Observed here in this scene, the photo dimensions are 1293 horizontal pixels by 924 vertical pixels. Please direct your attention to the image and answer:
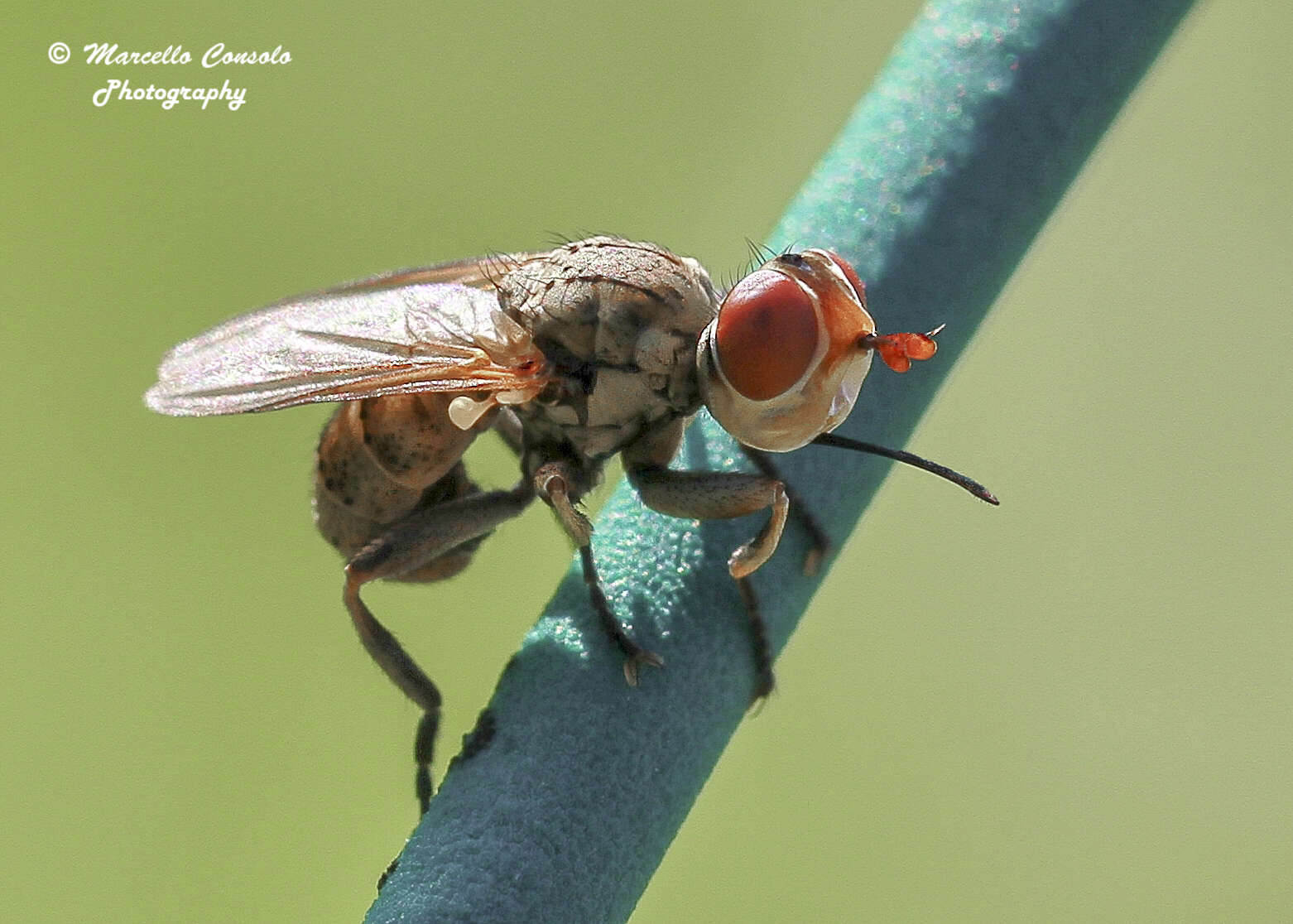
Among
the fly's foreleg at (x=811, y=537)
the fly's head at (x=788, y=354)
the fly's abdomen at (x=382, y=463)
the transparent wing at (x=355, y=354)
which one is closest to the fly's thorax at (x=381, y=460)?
the fly's abdomen at (x=382, y=463)

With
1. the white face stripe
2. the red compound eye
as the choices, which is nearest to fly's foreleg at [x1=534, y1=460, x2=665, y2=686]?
the red compound eye

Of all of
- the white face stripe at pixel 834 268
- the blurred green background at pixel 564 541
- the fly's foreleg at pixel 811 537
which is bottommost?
the blurred green background at pixel 564 541

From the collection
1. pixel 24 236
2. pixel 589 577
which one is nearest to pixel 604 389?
pixel 589 577

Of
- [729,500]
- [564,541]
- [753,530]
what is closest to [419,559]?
[729,500]

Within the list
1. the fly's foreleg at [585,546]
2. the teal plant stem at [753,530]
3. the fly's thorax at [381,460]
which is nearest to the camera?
the teal plant stem at [753,530]

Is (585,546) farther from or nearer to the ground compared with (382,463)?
farther from the ground

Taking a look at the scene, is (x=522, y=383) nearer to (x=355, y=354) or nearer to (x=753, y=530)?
(x=355, y=354)

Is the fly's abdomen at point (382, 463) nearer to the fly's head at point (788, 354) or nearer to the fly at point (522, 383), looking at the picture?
the fly at point (522, 383)

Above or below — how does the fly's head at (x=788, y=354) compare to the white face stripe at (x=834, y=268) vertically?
below
